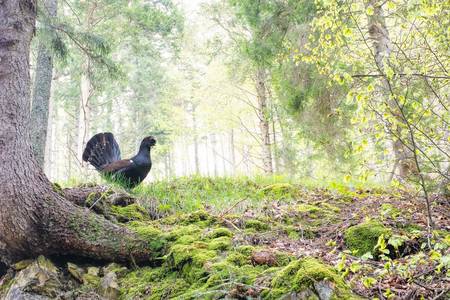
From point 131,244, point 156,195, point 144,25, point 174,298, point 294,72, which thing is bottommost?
point 174,298

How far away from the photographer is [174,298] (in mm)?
3006

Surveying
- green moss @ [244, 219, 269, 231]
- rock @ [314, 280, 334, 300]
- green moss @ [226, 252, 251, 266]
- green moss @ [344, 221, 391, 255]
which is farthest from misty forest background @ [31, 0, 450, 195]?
green moss @ [244, 219, 269, 231]

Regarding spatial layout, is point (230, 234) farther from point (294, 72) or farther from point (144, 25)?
point (144, 25)

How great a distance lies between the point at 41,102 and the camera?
331 inches

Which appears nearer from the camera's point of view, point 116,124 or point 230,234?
point 230,234

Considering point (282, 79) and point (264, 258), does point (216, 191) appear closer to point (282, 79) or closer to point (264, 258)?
point (264, 258)

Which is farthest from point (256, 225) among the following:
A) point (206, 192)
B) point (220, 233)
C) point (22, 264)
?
point (22, 264)

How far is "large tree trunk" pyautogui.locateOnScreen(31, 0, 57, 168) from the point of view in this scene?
8.20 metres

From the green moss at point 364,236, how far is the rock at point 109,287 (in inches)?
80.6

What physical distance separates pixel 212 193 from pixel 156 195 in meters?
0.93

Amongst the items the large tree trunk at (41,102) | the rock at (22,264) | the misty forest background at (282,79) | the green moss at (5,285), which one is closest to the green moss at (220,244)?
the misty forest background at (282,79)

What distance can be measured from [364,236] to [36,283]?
9.36ft

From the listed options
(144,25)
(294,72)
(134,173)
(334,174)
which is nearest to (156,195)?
(134,173)

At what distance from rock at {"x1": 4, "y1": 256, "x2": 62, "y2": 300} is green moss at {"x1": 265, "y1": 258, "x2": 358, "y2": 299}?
1.89 m
